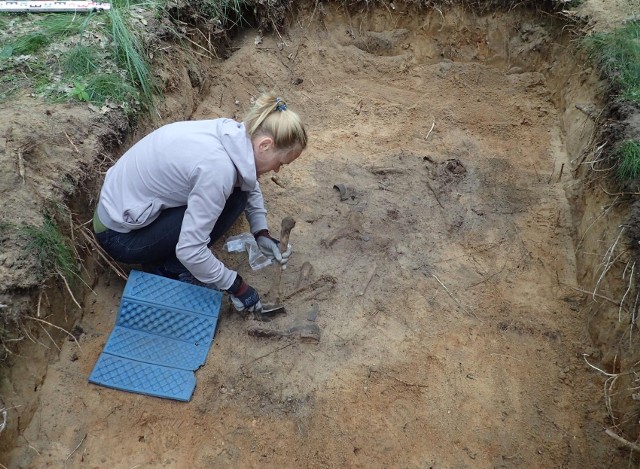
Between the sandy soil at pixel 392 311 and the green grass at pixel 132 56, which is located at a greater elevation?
the green grass at pixel 132 56

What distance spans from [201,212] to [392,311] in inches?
51.0

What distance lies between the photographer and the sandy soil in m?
2.40

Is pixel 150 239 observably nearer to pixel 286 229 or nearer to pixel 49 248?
pixel 49 248

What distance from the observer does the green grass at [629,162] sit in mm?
2939

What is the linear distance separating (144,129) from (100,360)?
1585mm

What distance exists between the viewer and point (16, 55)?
3285 mm

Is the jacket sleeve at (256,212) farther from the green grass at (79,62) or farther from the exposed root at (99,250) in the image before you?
the green grass at (79,62)

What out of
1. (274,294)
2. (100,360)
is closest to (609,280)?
(274,294)

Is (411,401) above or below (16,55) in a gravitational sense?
below

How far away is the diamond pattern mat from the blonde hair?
0.95 meters

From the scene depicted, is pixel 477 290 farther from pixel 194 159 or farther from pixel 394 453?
pixel 194 159

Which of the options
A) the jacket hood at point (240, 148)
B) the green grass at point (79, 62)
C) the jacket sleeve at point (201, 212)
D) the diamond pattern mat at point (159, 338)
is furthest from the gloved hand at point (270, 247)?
the green grass at point (79, 62)

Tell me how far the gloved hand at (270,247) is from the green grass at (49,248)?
1.05 m

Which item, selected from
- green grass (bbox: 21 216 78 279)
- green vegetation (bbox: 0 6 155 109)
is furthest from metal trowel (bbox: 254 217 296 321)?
green vegetation (bbox: 0 6 155 109)
